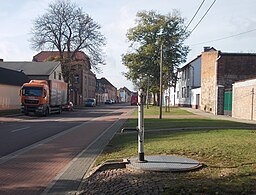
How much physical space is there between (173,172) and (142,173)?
0.65 m

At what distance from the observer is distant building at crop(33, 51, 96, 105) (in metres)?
61.8

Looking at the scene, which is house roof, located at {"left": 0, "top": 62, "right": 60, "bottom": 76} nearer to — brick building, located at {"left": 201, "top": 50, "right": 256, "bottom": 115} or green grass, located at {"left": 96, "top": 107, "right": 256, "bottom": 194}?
brick building, located at {"left": 201, "top": 50, "right": 256, "bottom": 115}

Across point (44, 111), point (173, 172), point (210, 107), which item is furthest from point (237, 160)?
point (210, 107)

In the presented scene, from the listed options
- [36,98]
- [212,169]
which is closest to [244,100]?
[36,98]

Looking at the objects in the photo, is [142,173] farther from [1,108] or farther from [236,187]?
[1,108]

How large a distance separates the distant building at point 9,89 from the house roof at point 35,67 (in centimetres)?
1272

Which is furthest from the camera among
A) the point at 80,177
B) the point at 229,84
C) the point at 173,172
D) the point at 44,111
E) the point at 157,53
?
the point at 157,53

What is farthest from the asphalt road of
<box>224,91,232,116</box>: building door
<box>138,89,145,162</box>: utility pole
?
<box>224,91,232,116</box>: building door

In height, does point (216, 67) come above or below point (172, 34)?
below

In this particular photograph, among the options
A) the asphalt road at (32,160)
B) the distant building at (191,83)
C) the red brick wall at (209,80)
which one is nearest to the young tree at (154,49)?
the distant building at (191,83)

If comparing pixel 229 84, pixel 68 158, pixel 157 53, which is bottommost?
pixel 68 158

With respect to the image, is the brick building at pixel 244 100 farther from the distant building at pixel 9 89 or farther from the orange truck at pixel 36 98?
the distant building at pixel 9 89

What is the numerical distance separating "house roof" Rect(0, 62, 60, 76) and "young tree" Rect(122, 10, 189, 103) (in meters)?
13.4

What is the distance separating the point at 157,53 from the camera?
6531 centimetres
